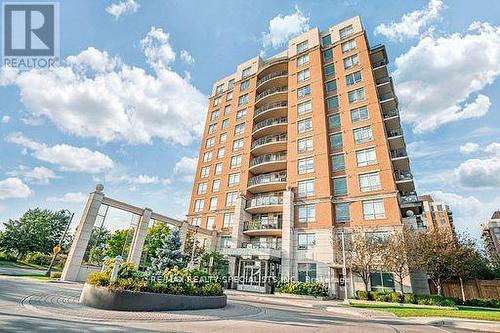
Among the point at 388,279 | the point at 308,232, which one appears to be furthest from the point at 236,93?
the point at 388,279

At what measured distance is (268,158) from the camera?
124ft

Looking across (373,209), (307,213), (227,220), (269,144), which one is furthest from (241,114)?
(373,209)

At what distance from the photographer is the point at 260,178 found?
36750 millimetres

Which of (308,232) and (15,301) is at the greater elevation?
(308,232)

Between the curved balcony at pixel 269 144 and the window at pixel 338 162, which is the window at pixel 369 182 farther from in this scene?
the curved balcony at pixel 269 144

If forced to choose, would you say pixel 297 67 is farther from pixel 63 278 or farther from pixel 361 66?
pixel 63 278

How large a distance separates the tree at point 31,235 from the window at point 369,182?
51940 millimetres

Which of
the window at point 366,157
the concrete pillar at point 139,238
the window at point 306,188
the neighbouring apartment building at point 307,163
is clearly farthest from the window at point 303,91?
the concrete pillar at point 139,238

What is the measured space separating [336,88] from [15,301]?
1403 inches

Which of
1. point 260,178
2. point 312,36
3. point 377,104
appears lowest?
point 260,178

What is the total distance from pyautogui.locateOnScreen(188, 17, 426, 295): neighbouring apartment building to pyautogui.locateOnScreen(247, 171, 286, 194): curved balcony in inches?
6.2

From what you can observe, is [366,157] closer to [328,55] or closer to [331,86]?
[331,86]

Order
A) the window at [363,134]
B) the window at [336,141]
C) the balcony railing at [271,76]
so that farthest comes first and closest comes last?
the balcony railing at [271,76], the window at [336,141], the window at [363,134]

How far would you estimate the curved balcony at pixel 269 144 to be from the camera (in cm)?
3651
